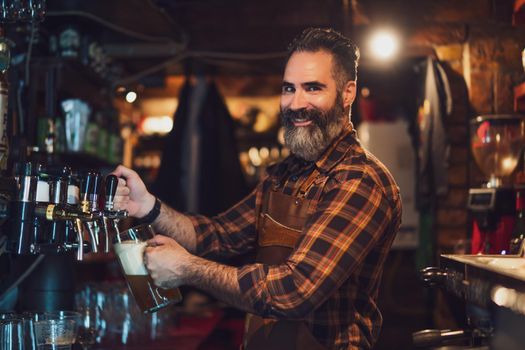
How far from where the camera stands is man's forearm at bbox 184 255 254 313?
1.86m

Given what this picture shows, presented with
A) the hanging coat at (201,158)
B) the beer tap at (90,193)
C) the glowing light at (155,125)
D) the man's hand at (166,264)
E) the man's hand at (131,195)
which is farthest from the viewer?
A: the glowing light at (155,125)

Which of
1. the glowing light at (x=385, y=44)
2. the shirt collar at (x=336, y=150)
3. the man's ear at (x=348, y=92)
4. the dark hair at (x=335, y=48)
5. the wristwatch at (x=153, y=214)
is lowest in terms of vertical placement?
the wristwatch at (x=153, y=214)

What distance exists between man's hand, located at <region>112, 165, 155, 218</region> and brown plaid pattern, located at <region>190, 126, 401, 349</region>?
1.52 ft

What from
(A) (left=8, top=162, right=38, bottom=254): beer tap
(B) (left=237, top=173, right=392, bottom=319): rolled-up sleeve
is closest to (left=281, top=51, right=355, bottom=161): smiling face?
(B) (left=237, top=173, right=392, bottom=319): rolled-up sleeve

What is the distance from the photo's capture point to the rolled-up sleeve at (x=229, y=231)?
7.93 feet

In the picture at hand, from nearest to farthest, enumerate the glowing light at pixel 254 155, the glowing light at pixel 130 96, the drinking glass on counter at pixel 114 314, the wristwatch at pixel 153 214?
the wristwatch at pixel 153 214
the glowing light at pixel 130 96
the drinking glass on counter at pixel 114 314
the glowing light at pixel 254 155

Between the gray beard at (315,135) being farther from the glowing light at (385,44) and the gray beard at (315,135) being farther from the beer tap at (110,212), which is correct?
the glowing light at (385,44)

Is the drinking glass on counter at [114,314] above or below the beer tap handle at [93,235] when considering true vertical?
below

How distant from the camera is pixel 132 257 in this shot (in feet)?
6.13

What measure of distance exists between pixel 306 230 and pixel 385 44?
196 cm

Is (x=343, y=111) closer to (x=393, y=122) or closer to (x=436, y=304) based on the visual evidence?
(x=436, y=304)

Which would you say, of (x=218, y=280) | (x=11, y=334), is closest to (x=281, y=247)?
(x=218, y=280)

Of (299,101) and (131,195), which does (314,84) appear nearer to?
(299,101)

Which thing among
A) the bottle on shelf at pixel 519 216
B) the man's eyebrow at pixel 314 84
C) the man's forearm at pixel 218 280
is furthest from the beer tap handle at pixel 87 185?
the bottle on shelf at pixel 519 216
